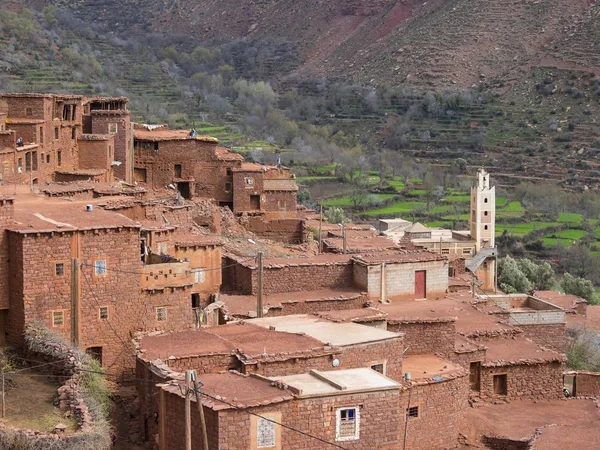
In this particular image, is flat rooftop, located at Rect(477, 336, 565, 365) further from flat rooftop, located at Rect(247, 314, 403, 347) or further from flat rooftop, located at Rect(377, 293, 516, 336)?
flat rooftop, located at Rect(247, 314, 403, 347)

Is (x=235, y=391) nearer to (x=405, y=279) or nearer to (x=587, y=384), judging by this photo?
(x=405, y=279)

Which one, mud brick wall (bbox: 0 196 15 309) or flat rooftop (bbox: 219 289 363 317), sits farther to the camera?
flat rooftop (bbox: 219 289 363 317)

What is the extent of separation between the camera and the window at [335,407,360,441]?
68.6 feet

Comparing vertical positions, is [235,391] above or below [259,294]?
below

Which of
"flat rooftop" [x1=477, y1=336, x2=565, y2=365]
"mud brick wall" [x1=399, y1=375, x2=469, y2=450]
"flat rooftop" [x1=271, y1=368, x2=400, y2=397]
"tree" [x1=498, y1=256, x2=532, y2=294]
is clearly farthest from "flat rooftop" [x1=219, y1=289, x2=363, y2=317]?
"tree" [x1=498, y1=256, x2=532, y2=294]

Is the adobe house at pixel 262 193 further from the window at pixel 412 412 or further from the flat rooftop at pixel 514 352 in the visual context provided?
the window at pixel 412 412

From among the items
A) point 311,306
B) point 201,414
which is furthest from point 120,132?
point 201,414

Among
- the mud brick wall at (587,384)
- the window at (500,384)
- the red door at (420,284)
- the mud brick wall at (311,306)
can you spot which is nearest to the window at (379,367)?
the mud brick wall at (311,306)

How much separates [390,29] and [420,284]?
3739 inches

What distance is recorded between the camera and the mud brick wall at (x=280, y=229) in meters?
41.9

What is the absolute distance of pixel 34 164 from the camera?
37969 millimetres

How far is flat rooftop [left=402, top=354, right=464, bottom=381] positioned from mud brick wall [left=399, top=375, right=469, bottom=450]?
257 mm

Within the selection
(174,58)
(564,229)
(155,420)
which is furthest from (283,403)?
(174,58)

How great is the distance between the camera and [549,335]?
34.2 meters
